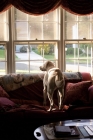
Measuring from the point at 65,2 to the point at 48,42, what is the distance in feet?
2.75

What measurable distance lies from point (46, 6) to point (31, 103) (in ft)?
5.98

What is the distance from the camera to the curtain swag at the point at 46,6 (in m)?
4.11

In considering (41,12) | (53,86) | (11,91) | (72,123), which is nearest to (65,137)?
(72,123)

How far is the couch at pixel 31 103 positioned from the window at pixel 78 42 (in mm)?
474

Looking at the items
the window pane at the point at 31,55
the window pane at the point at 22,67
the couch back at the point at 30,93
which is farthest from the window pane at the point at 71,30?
the couch back at the point at 30,93

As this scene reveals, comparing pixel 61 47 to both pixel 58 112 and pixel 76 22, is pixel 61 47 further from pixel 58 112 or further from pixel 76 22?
pixel 58 112

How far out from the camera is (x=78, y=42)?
4562 millimetres

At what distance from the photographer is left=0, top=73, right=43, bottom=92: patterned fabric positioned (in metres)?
3.93

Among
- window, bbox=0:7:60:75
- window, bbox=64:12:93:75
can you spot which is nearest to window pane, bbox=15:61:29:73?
window, bbox=0:7:60:75

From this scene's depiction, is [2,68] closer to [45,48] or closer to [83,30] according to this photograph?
[45,48]

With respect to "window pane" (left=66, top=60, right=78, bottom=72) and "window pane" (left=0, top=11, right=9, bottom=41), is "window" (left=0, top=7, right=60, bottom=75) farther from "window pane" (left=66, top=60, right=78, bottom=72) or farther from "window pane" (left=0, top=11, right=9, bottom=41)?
"window pane" (left=66, top=60, right=78, bottom=72)

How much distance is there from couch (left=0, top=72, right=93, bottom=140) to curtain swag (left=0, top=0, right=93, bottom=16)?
1210 millimetres

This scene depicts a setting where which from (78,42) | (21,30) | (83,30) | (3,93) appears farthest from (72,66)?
(3,93)

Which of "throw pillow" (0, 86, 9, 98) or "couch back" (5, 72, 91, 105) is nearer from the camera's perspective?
"throw pillow" (0, 86, 9, 98)
